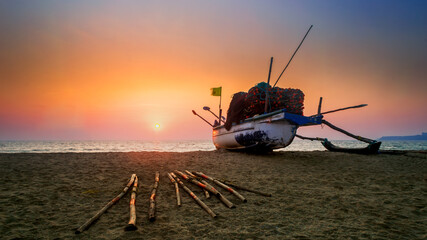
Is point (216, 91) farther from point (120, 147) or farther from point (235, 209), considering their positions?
point (120, 147)

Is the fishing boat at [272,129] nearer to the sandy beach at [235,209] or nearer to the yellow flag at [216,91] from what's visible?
the sandy beach at [235,209]

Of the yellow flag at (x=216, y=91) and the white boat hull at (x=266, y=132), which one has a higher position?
the yellow flag at (x=216, y=91)

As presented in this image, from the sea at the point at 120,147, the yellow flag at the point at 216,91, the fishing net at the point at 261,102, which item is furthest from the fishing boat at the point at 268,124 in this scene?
the sea at the point at 120,147

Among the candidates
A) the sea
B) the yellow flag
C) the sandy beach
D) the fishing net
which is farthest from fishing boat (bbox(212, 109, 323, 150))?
the sea

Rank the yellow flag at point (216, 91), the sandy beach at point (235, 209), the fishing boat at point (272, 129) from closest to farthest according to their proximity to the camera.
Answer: the sandy beach at point (235, 209), the fishing boat at point (272, 129), the yellow flag at point (216, 91)

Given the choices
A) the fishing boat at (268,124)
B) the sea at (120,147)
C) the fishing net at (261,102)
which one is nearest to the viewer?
the fishing boat at (268,124)

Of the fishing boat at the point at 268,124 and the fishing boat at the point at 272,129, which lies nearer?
the fishing boat at the point at 272,129

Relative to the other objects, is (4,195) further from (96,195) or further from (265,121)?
(265,121)

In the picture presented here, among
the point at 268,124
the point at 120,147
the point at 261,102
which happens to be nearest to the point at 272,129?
the point at 268,124

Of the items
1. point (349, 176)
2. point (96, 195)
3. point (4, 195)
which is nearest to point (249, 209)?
point (96, 195)

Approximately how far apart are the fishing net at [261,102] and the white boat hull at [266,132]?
2.73 ft

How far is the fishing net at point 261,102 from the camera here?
12.4 m

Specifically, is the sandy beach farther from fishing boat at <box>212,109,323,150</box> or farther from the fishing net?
the fishing net

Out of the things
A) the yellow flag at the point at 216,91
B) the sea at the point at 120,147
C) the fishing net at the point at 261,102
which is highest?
the yellow flag at the point at 216,91
